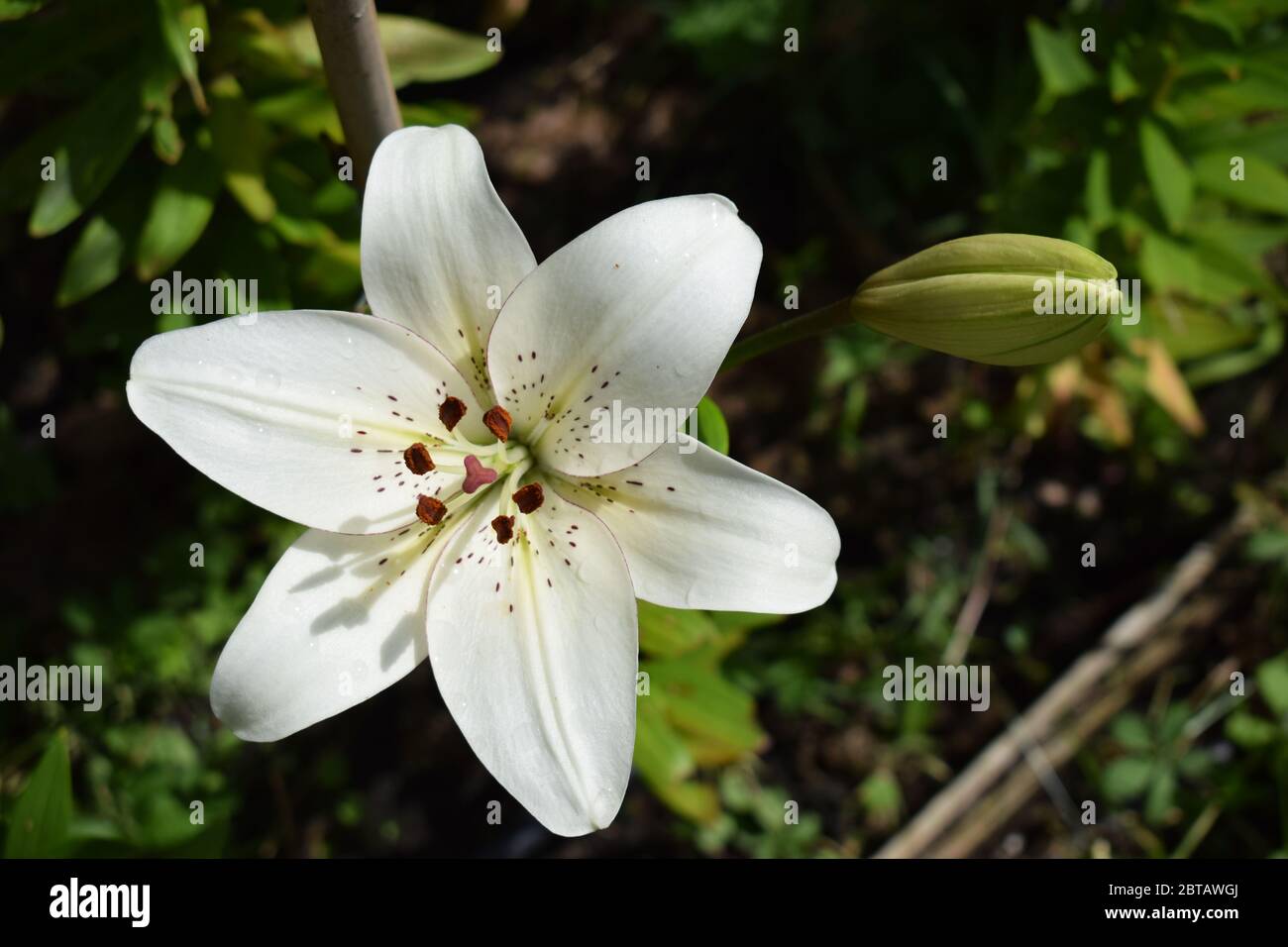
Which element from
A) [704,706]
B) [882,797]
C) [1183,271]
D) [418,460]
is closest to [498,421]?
[418,460]

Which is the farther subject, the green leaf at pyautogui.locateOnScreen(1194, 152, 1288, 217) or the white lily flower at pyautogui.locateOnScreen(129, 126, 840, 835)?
the green leaf at pyautogui.locateOnScreen(1194, 152, 1288, 217)

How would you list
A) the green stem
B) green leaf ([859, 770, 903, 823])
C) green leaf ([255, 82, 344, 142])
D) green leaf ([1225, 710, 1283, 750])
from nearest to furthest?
the green stem
green leaf ([255, 82, 344, 142])
green leaf ([1225, 710, 1283, 750])
green leaf ([859, 770, 903, 823])

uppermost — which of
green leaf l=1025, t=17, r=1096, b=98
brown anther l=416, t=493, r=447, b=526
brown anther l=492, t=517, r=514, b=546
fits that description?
green leaf l=1025, t=17, r=1096, b=98

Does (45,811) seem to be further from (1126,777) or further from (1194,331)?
(1194,331)

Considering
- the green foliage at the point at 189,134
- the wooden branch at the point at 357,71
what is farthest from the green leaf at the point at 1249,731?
the wooden branch at the point at 357,71

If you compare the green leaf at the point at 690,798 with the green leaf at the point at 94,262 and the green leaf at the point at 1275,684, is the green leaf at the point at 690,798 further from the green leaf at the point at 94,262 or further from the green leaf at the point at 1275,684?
the green leaf at the point at 1275,684

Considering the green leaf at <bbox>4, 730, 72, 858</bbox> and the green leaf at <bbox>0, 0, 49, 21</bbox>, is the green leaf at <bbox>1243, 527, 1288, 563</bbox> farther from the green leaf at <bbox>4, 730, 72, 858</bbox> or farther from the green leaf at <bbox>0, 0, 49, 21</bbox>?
the green leaf at <bbox>0, 0, 49, 21</bbox>

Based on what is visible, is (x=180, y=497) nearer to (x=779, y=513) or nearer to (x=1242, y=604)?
(x=779, y=513)

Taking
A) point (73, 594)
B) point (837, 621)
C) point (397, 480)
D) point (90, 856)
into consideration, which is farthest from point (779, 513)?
point (73, 594)

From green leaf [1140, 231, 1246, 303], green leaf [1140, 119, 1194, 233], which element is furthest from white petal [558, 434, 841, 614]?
green leaf [1140, 231, 1246, 303]
